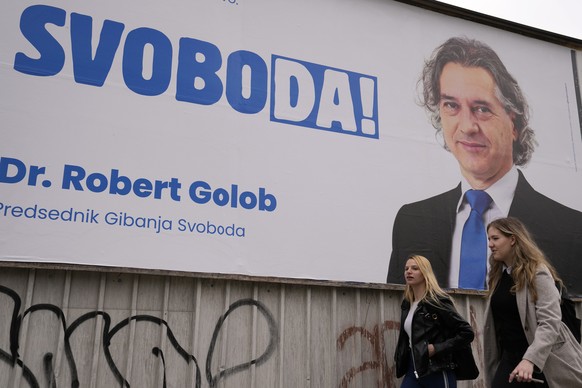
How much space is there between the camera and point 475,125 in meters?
5.62

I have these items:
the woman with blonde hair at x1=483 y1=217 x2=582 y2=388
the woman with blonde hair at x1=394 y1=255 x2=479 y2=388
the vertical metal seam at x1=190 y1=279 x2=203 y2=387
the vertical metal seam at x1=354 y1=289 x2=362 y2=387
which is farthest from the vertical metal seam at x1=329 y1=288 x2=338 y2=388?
the woman with blonde hair at x1=483 y1=217 x2=582 y2=388

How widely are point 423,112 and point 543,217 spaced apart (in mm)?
1704

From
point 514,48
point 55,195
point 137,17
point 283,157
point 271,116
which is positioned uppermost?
point 514,48

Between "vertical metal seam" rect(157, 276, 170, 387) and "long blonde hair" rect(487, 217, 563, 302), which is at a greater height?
"long blonde hair" rect(487, 217, 563, 302)

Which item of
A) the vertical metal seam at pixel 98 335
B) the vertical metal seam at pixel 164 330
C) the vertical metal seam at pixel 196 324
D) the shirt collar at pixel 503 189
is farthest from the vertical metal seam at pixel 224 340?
the shirt collar at pixel 503 189

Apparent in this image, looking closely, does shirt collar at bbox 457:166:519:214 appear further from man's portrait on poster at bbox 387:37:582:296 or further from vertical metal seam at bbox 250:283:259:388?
vertical metal seam at bbox 250:283:259:388

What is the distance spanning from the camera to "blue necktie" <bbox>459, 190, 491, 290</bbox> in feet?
16.8

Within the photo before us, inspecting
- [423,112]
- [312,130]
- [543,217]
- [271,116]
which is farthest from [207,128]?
[543,217]

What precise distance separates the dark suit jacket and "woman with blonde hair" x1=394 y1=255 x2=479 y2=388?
0.80 m

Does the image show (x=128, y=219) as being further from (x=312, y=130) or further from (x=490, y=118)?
(x=490, y=118)

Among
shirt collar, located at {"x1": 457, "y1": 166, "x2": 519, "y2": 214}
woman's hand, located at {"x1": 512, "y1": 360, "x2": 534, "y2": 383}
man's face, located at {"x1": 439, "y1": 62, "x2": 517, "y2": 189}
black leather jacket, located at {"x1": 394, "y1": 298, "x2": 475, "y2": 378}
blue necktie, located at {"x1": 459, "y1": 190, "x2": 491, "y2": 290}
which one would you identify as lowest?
woman's hand, located at {"x1": 512, "y1": 360, "x2": 534, "y2": 383}

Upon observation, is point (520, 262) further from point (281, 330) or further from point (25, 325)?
point (25, 325)

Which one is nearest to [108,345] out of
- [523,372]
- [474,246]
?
[523,372]

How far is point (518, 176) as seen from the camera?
18.7ft
